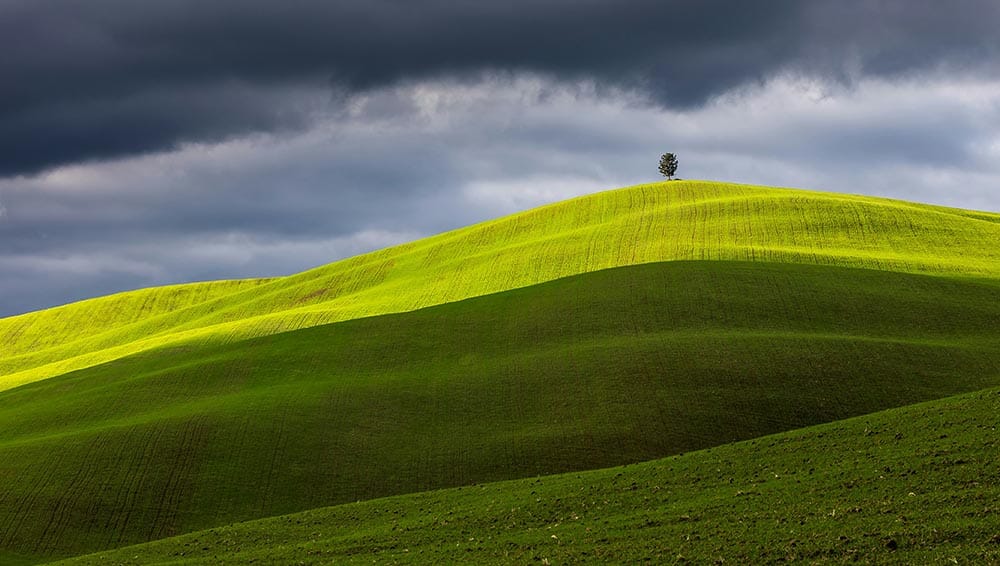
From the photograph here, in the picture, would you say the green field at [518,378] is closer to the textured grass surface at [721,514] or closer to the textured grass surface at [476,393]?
the textured grass surface at [476,393]

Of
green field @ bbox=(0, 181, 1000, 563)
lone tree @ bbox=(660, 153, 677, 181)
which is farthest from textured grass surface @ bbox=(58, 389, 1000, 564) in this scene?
lone tree @ bbox=(660, 153, 677, 181)

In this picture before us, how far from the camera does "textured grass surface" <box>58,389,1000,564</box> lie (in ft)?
76.2

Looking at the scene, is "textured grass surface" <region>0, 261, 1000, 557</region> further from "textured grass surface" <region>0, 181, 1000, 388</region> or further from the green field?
"textured grass surface" <region>0, 181, 1000, 388</region>

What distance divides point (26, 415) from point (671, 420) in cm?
3913

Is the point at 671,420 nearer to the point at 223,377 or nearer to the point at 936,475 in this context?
the point at 936,475

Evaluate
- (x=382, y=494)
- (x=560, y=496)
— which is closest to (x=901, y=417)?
(x=560, y=496)

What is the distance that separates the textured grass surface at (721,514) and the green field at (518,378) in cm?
33

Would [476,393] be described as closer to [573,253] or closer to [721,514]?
[721,514]

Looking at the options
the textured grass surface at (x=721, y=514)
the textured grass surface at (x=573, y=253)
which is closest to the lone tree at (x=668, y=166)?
the textured grass surface at (x=573, y=253)

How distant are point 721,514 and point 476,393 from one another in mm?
28421

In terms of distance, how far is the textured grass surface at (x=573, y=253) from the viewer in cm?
7762

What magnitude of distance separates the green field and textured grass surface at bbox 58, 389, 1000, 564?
0.33m

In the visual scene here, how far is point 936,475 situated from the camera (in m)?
26.8

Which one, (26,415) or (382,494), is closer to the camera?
(382,494)
